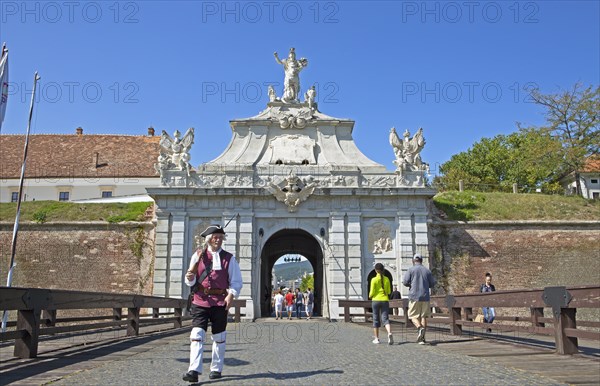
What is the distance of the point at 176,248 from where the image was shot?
2650cm

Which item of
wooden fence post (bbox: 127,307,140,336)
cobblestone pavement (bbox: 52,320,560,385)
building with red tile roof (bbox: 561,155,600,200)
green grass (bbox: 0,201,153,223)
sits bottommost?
cobblestone pavement (bbox: 52,320,560,385)

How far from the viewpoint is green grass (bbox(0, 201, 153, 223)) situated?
29.0 meters

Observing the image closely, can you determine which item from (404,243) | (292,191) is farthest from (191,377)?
(404,243)

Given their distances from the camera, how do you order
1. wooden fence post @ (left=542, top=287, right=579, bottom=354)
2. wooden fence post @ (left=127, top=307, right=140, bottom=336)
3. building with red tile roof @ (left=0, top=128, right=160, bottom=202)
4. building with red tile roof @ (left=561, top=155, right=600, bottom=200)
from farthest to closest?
building with red tile roof @ (left=561, top=155, right=600, bottom=200)
building with red tile roof @ (left=0, top=128, right=160, bottom=202)
wooden fence post @ (left=127, top=307, right=140, bottom=336)
wooden fence post @ (left=542, top=287, right=579, bottom=354)

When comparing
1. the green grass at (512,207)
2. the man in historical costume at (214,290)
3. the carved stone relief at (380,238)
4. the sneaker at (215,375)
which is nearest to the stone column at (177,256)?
the carved stone relief at (380,238)

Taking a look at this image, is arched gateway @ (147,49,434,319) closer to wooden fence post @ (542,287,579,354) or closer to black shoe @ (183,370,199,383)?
wooden fence post @ (542,287,579,354)

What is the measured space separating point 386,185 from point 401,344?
16.0m

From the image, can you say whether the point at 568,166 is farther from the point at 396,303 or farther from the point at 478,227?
the point at 396,303

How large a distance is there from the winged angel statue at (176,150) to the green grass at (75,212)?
146 inches

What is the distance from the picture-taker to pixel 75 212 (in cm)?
2948

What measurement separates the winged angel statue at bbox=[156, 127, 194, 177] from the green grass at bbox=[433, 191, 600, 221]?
42.8ft

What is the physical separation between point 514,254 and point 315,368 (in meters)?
22.9

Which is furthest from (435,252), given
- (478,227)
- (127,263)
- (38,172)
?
(38,172)

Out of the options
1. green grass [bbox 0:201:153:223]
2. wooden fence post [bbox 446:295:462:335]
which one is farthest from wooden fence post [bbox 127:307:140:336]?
green grass [bbox 0:201:153:223]
